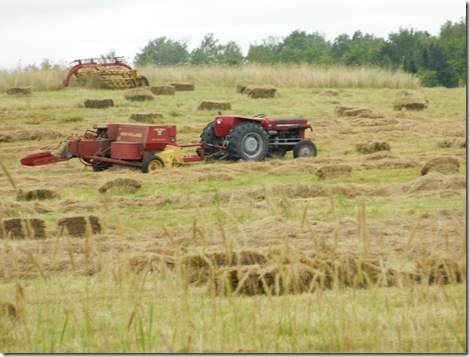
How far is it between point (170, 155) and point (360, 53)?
4665 centimetres

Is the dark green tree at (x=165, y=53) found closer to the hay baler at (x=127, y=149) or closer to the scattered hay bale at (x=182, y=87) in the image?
the scattered hay bale at (x=182, y=87)

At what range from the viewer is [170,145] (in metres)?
18.1

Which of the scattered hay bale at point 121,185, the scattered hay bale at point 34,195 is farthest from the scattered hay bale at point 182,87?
the scattered hay bale at point 34,195

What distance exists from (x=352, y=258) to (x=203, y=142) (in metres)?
11.2

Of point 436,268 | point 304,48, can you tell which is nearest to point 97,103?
point 436,268

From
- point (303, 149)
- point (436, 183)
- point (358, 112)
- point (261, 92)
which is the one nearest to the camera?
point (436, 183)

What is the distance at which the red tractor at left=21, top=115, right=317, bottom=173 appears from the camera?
17.8 meters

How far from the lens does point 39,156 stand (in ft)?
58.7

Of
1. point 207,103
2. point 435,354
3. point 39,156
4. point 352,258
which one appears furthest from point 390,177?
point 207,103

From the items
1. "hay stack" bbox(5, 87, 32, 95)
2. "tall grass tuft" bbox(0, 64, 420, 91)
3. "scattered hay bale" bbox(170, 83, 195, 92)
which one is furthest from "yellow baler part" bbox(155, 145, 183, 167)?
"tall grass tuft" bbox(0, 64, 420, 91)

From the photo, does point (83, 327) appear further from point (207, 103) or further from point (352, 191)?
point (207, 103)

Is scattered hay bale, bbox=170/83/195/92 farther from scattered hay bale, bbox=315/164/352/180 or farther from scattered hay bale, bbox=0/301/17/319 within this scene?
scattered hay bale, bbox=0/301/17/319

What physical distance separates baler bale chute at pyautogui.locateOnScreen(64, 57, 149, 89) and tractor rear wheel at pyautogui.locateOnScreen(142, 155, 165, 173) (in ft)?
56.3

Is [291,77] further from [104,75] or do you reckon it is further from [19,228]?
[19,228]
